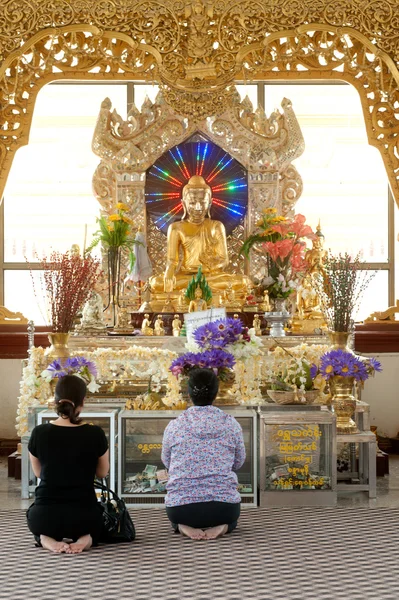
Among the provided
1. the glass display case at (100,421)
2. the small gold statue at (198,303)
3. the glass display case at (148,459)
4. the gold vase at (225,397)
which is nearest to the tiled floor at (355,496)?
the glass display case at (100,421)

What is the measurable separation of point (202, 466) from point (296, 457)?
3.29 ft

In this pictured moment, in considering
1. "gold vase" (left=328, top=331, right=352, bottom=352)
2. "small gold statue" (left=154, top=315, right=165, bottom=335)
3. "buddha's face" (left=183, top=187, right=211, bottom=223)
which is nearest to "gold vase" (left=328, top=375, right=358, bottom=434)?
"gold vase" (left=328, top=331, right=352, bottom=352)

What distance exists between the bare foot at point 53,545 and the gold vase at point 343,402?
1.94 m

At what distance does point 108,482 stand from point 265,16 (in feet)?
12.0

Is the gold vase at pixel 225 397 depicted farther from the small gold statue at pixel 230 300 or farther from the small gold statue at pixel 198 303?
the small gold statue at pixel 230 300

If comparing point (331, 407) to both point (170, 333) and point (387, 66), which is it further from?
point (387, 66)

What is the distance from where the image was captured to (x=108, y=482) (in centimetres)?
529

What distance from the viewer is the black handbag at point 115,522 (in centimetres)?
446

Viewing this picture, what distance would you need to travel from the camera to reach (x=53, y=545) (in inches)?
171

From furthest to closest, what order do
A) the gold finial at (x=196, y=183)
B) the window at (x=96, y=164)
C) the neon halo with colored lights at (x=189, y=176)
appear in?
the window at (x=96, y=164) → the neon halo with colored lights at (x=189, y=176) → the gold finial at (x=196, y=183)

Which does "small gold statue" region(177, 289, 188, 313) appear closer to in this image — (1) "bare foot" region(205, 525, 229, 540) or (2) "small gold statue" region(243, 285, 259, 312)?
(2) "small gold statue" region(243, 285, 259, 312)

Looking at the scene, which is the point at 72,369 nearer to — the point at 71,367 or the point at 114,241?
the point at 71,367

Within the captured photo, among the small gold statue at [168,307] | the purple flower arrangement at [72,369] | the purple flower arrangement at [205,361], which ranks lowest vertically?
the purple flower arrangement at [72,369]

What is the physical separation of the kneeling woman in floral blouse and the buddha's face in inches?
141
